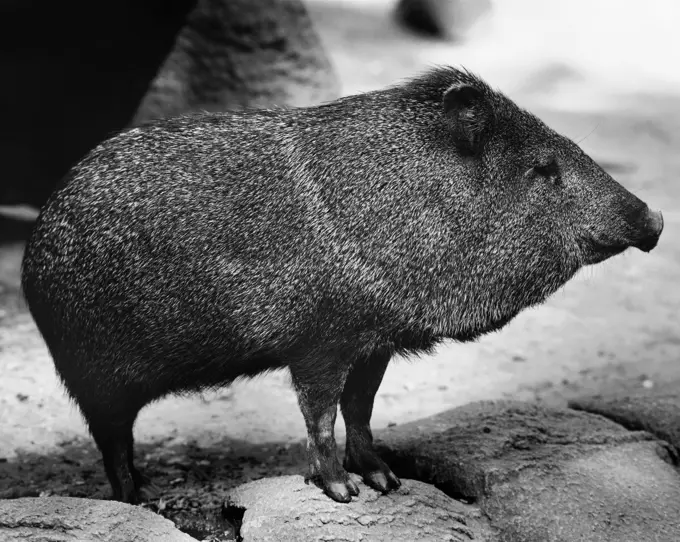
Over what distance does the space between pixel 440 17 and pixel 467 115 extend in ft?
42.1

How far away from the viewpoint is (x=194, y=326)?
3188 millimetres

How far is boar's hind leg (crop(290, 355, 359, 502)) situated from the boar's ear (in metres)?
0.86

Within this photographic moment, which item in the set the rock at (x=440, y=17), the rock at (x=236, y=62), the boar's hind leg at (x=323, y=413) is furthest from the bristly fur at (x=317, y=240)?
the rock at (x=440, y=17)

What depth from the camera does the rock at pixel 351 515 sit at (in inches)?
122

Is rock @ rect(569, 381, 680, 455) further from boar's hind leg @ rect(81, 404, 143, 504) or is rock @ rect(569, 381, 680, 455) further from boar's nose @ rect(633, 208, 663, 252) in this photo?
boar's hind leg @ rect(81, 404, 143, 504)

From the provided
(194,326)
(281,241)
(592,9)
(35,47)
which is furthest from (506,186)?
(592,9)

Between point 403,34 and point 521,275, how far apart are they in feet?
41.3

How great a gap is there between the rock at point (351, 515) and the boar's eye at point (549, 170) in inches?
47.4

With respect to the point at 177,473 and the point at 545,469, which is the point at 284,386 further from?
the point at 545,469

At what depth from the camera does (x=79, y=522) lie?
300cm

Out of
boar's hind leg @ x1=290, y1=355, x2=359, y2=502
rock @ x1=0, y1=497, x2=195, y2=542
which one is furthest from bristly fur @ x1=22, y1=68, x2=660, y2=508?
rock @ x1=0, y1=497, x2=195, y2=542

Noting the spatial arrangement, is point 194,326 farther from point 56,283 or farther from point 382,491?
point 382,491

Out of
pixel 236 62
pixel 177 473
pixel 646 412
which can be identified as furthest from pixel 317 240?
pixel 236 62

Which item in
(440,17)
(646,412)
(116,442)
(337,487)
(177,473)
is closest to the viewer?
(337,487)
